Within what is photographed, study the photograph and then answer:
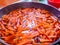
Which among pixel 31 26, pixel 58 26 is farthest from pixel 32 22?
pixel 58 26

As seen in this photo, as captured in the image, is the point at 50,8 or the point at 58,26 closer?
the point at 58,26

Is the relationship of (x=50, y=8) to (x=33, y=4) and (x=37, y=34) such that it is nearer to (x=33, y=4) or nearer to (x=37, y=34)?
(x=33, y=4)

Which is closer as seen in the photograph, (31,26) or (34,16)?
(31,26)

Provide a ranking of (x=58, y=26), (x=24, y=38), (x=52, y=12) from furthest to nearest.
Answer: (x=52, y=12), (x=58, y=26), (x=24, y=38)

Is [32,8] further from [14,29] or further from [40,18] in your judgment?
[14,29]

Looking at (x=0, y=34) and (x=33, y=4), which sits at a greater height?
(x=33, y=4)

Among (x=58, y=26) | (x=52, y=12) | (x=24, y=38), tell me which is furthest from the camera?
(x=52, y=12)
